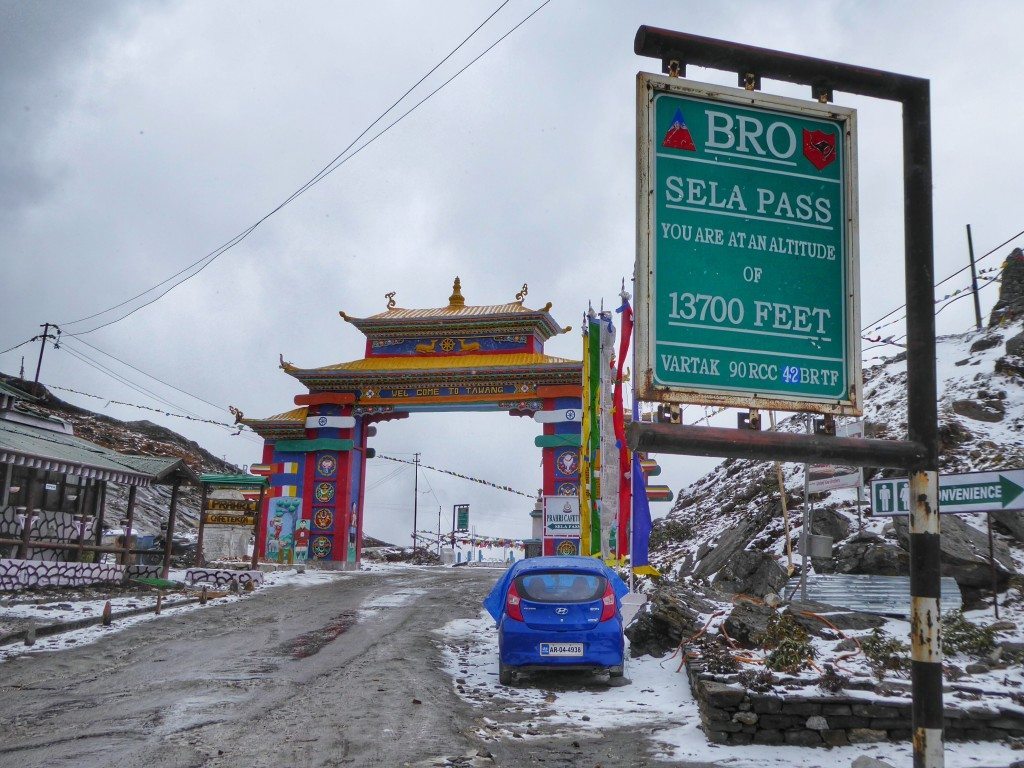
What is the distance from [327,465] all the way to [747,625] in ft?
82.2

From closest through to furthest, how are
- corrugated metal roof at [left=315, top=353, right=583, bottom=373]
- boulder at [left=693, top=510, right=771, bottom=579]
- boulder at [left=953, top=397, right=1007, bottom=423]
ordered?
boulder at [left=693, top=510, right=771, bottom=579], boulder at [left=953, top=397, right=1007, bottom=423], corrugated metal roof at [left=315, top=353, right=583, bottom=373]

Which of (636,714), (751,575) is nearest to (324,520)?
(751,575)

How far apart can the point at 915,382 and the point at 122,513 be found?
39.3 m

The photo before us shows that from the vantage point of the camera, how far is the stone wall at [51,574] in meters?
16.8

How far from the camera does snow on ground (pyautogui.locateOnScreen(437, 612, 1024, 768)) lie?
245 inches

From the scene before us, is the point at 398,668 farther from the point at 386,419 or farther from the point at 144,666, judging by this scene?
the point at 386,419

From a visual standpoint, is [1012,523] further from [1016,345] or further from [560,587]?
[1016,345]

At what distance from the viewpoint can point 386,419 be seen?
3403 cm

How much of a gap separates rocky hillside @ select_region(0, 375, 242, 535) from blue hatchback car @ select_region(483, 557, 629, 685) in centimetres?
2517

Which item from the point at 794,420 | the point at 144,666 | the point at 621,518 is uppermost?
the point at 794,420

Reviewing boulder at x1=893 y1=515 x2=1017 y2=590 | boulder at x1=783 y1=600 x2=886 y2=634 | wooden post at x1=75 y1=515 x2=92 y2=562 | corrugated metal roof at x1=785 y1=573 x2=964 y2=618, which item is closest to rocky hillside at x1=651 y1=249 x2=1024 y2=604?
boulder at x1=893 y1=515 x2=1017 y2=590

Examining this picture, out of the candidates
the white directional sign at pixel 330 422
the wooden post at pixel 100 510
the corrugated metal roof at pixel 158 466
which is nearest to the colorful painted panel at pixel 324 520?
the white directional sign at pixel 330 422

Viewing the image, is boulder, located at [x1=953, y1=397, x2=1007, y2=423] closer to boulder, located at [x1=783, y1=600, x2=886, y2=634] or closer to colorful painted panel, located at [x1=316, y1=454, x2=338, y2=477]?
boulder, located at [x1=783, y1=600, x2=886, y2=634]

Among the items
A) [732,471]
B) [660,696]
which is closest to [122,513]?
[732,471]
